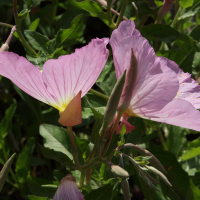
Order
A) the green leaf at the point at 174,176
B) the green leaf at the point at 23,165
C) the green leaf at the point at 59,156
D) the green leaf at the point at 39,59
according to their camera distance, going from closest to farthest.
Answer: the green leaf at the point at 59,156 → the green leaf at the point at 39,59 → the green leaf at the point at 174,176 → the green leaf at the point at 23,165

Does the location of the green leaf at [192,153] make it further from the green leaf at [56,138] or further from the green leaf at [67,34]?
the green leaf at [67,34]

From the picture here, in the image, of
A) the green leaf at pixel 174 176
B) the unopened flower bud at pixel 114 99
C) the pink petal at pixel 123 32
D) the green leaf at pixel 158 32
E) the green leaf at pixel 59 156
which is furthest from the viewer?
the green leaf at pixel 174 176

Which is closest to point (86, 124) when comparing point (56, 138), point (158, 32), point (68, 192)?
point (56, 138)

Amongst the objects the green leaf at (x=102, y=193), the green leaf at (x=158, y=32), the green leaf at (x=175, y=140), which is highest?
the green leaf at (x=158, y=32)

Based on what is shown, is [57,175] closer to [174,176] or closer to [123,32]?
[174,176]

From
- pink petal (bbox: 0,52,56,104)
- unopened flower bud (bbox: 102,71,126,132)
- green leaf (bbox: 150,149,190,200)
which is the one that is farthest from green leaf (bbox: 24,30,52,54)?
green leaf (bbox: 150,149,190,200)

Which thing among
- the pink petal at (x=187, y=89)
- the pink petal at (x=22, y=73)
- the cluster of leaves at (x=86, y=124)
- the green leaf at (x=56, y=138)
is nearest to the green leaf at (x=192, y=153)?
the cluster of leaves at (x=86, y=124)

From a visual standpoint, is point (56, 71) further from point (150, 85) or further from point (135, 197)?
point (135, 197)
